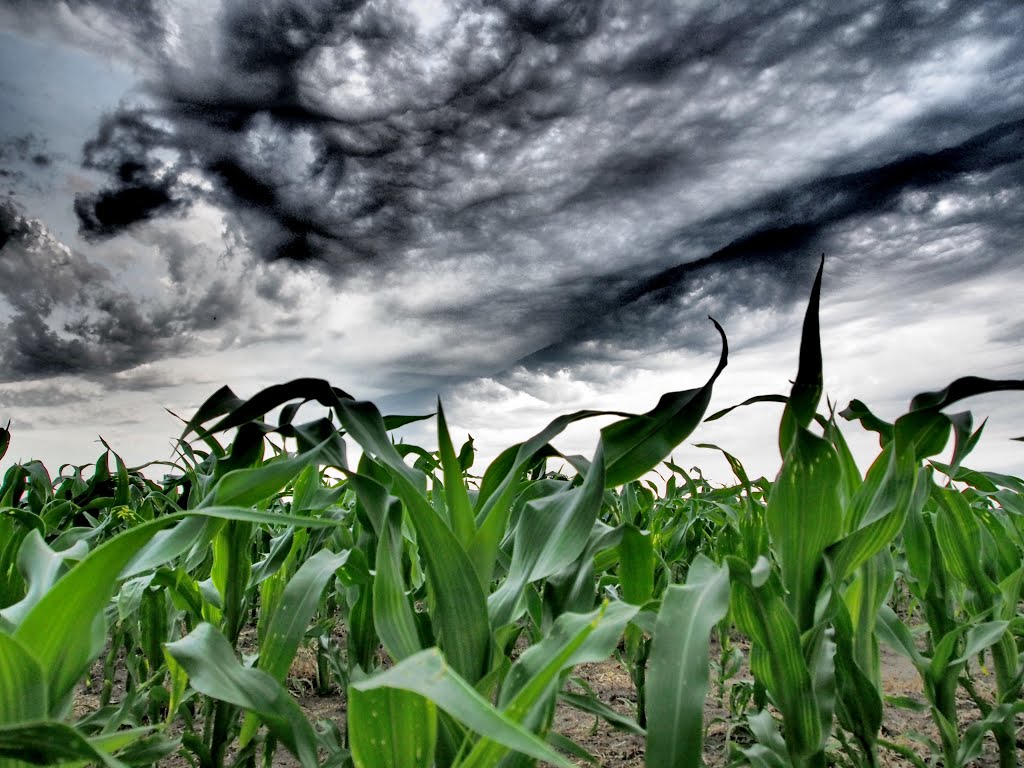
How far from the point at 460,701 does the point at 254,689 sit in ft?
1.24

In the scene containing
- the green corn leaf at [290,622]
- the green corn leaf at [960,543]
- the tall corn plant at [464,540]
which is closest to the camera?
the tall corn plant at [464,540]

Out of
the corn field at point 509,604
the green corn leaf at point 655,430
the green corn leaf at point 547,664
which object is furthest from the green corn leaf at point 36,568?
the green corn leaf at point 655,430

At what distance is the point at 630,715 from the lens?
173 centimetres

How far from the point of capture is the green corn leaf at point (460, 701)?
0.40 meters

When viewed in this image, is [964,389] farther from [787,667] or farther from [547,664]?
[547,664]

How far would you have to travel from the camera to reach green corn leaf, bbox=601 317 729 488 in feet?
2.75

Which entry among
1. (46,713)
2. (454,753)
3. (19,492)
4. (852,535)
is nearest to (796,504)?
(852,535)

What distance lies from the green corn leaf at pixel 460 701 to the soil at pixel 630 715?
673 mm

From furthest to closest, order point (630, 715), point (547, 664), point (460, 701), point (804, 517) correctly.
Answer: point (630, 715)
point (804, 517)
point (547, 664)
point (460, 701)

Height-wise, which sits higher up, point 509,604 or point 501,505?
point 501,505

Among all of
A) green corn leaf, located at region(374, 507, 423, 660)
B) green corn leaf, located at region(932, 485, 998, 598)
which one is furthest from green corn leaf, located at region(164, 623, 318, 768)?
green corn leaf, located at region(932, 485, 998, 598)

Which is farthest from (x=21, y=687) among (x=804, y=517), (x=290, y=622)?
(x=804, y=517)

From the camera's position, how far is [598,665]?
2207mm

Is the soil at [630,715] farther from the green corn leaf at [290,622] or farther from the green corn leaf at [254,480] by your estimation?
the green corn leaf at [254,480]
